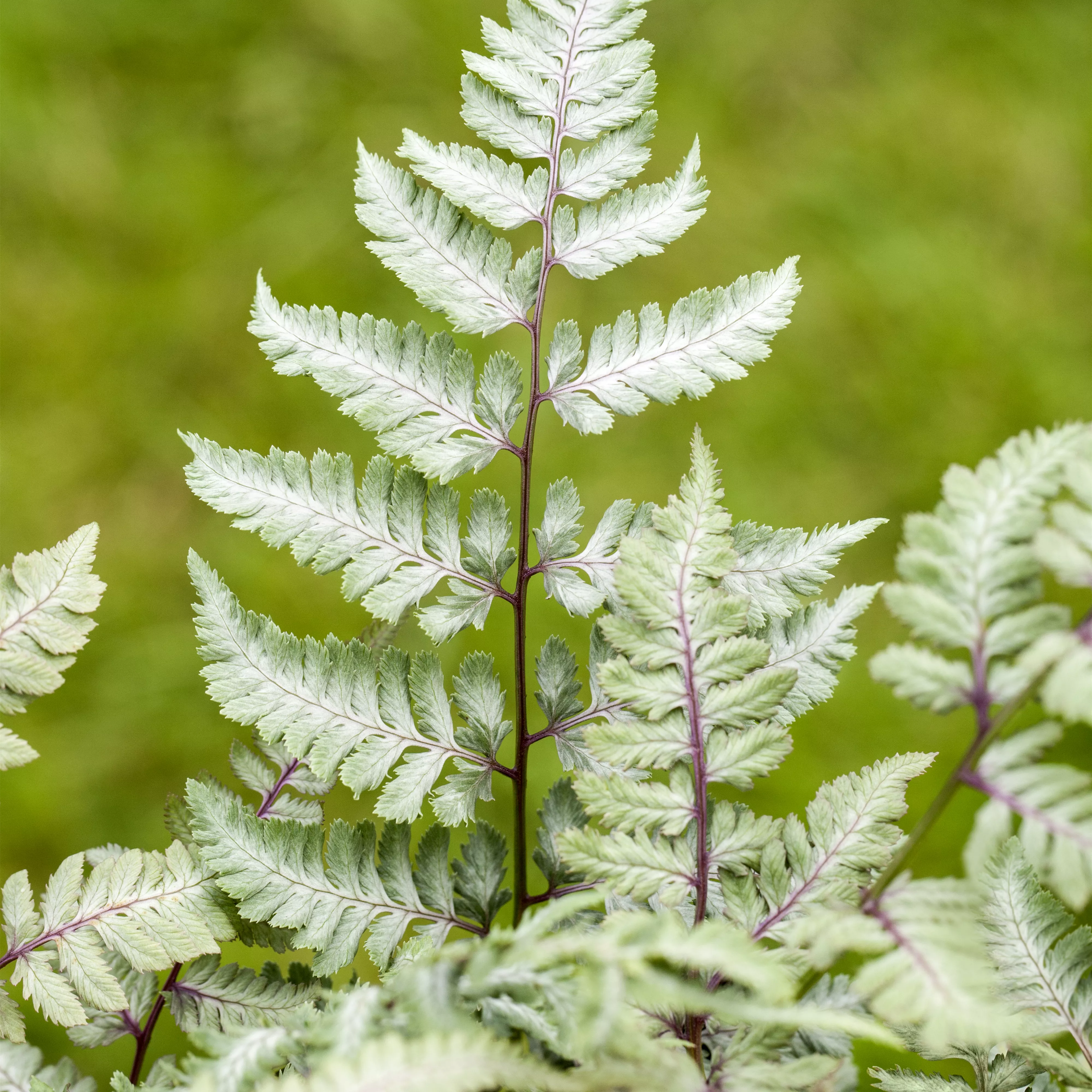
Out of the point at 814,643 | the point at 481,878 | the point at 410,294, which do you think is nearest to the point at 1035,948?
the point at 814,643

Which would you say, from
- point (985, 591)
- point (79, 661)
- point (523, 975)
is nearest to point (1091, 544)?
point (985, 591)

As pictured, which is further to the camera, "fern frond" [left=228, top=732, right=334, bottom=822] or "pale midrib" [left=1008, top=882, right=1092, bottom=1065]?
"fern frond" [left=228, top=732, right=334, bottom=822]

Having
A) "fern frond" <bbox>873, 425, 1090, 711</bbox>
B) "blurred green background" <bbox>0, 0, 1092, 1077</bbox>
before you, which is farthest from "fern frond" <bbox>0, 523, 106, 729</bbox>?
"blurred green background" <bbox>0, 0, 1092, 1077</bbox>

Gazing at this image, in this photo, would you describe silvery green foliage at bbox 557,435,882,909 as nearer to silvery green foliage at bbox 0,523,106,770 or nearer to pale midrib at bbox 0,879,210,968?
pale midrib at bbox 0,879,210,968

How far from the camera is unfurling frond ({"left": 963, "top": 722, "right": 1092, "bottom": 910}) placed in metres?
0.79

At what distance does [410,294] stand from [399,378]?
94.5 inches

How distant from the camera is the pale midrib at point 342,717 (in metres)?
1.15

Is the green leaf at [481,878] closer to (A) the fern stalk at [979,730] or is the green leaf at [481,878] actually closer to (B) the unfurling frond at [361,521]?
(B) the unfurling frond at [361,521]

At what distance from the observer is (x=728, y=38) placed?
147 inches

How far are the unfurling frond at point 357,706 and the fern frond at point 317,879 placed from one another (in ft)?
0.21

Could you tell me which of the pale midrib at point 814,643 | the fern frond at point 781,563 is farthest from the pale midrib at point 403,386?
the pale midrib at point 814,643

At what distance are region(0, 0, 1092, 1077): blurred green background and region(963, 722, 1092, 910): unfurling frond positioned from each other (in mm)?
2242

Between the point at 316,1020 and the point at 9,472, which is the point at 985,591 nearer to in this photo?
the point at 316,1020

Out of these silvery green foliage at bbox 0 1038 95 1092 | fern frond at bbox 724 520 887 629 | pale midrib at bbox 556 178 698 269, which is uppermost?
pale midrib at bbox 556 178 698 269
